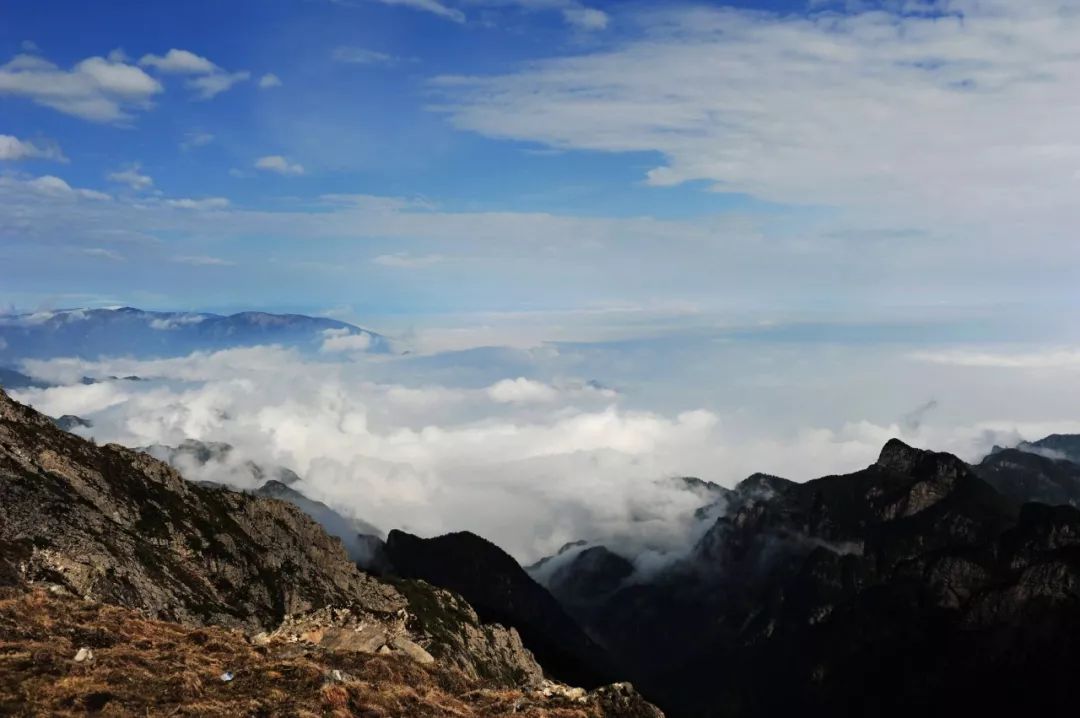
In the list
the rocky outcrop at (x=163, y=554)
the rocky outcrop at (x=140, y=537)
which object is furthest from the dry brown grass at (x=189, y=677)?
the rocky outcrop at (x=140, y=537)

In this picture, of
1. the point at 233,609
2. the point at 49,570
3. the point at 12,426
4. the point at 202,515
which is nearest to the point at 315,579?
the point at 202,515

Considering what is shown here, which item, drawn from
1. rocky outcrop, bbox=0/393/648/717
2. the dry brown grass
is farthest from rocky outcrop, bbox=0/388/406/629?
the dry brown grass

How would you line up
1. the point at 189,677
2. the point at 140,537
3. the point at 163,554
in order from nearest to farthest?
1. the point at 189,677
2. the point at 140,537
3. the point at 163,554

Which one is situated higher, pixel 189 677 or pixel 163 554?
pixel 189 677

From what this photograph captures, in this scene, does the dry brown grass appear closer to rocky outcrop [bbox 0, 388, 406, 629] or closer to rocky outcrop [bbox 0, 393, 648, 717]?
rocky outcrop [bbox 0, 393, 648, 717]

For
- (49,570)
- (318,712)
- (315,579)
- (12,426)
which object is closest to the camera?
(318,712)

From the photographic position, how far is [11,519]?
306ft

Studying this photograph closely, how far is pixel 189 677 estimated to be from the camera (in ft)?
124

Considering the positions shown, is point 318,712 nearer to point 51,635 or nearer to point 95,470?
point 51,635

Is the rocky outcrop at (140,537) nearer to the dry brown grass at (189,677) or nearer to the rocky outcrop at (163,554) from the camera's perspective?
the rocky outcrop at (163,554)

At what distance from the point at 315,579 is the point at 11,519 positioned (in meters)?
105

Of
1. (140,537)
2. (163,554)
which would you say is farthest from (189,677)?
(140,537)

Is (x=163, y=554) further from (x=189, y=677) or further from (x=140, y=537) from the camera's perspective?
(x=189, y=677)

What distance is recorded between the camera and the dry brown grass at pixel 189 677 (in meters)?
34.3
